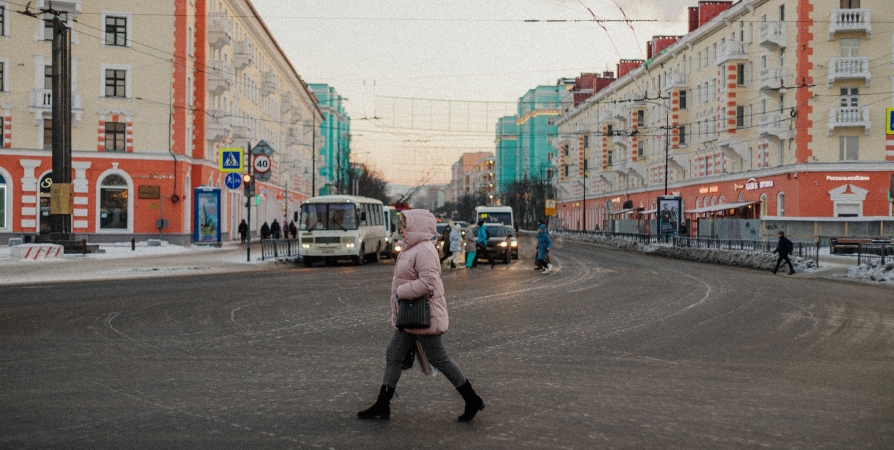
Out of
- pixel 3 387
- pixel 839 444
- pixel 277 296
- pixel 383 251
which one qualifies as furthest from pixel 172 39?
pixel 839 444

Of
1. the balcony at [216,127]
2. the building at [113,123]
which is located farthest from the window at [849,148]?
the balcony at [216,127]

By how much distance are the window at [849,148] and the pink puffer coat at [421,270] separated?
46.7 metres

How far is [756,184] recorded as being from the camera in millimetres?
53781

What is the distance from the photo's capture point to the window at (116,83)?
4819 cm

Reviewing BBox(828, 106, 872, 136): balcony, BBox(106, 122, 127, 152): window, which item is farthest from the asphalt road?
Answer: BBox(828, 106, 872, 136): balcony

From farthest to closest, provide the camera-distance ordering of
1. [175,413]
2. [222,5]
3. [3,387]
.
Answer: [222,5], [3,387], [175,413]

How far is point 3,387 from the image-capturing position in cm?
802

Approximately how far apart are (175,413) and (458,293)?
1318 cm

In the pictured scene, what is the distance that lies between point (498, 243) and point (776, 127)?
23.8m

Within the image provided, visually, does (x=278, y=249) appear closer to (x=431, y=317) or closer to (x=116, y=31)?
(x=116, y=31)

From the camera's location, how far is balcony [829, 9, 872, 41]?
155 feet

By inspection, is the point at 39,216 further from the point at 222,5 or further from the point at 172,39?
the point at 222,5

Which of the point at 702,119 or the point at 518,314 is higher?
the point at 702,119

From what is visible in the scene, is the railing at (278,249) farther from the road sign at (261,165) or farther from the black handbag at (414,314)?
the black handbag at (414,314)
